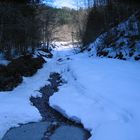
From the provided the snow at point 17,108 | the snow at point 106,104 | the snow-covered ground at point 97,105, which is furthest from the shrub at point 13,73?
the snow at point 106,104

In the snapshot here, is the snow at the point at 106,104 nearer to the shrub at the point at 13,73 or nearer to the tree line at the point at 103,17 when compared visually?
the shrub at the point at 13,73

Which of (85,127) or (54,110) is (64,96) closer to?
(54,110)

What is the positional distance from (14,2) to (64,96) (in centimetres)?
1117

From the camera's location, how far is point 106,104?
379 inches

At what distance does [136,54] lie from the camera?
818 inches

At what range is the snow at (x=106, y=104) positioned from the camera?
Answer: 7.49 metres

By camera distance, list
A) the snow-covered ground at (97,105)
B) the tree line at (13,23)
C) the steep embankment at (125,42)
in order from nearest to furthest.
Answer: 1. the snow-covered ground at (97,105)
2. the tree line at (13,23)
3. the steep embankment at (125,42)

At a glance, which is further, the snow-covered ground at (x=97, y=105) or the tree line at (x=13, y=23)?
the tree line at (x=13, y=23)

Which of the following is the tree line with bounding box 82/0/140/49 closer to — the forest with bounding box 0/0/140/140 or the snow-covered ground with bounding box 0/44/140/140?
the forest with bounding box 0/0/140/140

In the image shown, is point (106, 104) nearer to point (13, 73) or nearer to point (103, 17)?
point (13, 73)

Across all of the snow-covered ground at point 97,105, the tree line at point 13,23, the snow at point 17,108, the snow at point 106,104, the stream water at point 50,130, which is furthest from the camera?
the tree line at point 13,23

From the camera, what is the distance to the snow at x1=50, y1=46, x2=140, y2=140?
24.6 ft

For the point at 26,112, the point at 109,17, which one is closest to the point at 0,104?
the point at 26,112

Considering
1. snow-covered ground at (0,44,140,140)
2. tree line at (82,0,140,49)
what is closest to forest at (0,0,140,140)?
snow-covered ground at (0,44,140,140)
